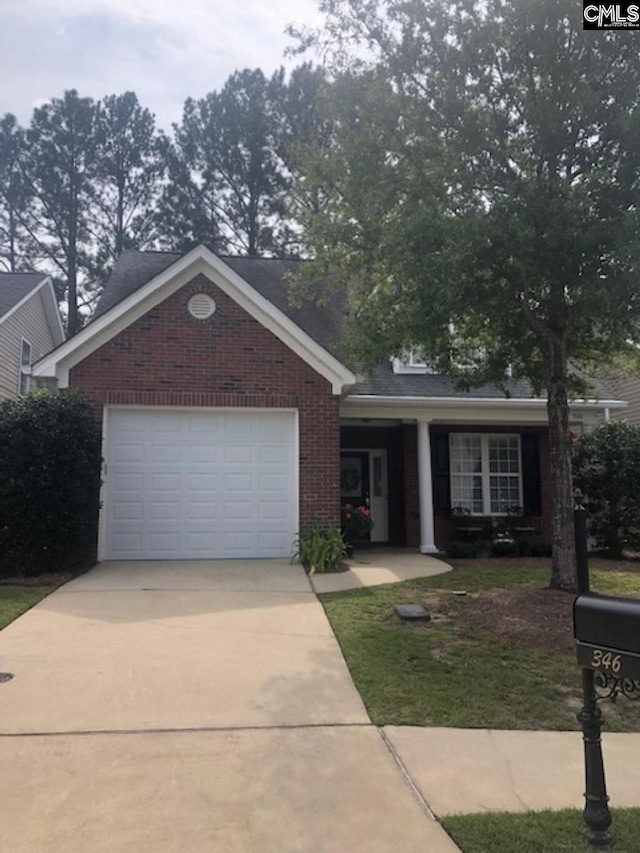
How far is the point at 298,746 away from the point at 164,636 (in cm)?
269

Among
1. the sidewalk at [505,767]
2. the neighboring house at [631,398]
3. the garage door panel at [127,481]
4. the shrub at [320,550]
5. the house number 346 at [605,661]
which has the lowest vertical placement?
the sidewalk at [505,767]

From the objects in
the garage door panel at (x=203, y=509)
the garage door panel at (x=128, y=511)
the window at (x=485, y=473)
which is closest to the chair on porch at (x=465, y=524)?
the window at (x=485, y=473)

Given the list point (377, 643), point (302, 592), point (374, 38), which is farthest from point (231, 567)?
point (374, 38)

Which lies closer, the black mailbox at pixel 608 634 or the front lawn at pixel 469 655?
the black mailbox at pixel 608 634

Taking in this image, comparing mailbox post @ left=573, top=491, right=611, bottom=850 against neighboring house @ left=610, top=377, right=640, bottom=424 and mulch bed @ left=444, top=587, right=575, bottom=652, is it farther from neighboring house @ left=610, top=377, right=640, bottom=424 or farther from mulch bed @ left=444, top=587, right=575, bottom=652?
neighboring house @ left=610, top=377, right=640, bottom=424

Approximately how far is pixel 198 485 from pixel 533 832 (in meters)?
8.34

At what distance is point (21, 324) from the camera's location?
59.2 feet

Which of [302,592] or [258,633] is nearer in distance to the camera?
[258,633]

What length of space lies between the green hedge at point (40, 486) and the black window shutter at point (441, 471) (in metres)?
7.52

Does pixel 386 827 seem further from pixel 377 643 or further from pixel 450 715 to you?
pixel 377 643

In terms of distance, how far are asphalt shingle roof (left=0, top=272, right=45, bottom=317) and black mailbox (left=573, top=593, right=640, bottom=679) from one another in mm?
17009

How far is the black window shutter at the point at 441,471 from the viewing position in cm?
1393

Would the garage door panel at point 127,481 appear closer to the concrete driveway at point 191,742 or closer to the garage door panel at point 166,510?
the garage door panel at point 166,510

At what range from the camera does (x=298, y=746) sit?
3.98 meters
